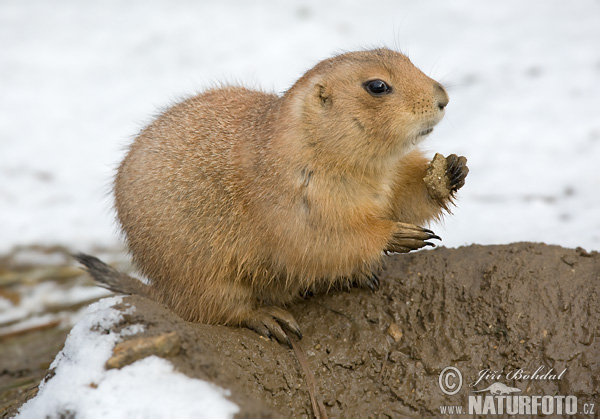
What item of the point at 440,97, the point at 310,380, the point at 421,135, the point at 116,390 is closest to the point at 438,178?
the point at 421,135

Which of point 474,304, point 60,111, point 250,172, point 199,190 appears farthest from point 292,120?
point 60,111

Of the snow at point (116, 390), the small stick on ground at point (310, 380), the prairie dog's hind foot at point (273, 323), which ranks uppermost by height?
the prairie dog's hind foot at point (273, 323)

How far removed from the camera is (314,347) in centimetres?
468

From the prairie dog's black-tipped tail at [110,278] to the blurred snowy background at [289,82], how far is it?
183 cm

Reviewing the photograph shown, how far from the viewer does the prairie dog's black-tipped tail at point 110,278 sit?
5.37 metres

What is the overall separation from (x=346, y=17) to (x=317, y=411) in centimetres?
795

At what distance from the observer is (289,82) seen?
7.77 m

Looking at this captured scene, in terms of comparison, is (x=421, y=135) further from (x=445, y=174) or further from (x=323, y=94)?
(x=323, y=94)

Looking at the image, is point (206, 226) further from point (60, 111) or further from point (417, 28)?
point (417, 28)

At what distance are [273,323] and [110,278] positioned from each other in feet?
4.69

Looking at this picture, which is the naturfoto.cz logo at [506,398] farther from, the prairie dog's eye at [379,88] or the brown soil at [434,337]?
the prairie dog's eye at [379,88]

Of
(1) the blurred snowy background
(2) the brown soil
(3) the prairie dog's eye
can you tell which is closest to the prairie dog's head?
(3) the prairie dog's eye

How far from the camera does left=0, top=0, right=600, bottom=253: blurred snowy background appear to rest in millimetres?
7707

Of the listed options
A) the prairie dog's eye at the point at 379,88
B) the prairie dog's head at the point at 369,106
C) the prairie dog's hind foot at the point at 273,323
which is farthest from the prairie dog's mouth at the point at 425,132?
the prairie dog's hind foot at the point at 273,323
